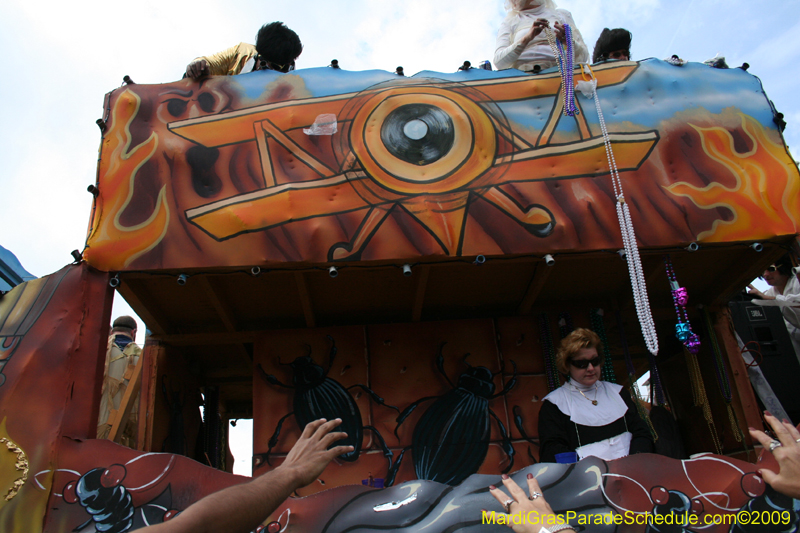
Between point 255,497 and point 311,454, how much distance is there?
1.20 feet

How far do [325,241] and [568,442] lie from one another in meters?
1.87

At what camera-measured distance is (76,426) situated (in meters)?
3.14

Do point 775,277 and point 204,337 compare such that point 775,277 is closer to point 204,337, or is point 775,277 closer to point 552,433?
point 552,433

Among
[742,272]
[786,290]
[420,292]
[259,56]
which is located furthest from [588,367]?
[259,56]

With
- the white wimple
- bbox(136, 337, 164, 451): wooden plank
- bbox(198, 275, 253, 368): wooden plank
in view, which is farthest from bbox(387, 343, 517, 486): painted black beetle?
bbox(136, 337, 164, 451): wooden plank

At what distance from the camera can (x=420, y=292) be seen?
4.12 meters

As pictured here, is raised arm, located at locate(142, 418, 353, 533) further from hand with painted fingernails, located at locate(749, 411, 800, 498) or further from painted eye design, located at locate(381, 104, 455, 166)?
painted eye design, located at locate(381, 104, 455, 166)

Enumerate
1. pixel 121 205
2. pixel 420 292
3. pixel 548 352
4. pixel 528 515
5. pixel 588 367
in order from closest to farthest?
pixel 528 515 < pixel 588 367 < pixel 121 205 < pixel 420 292 < pixel 548 352

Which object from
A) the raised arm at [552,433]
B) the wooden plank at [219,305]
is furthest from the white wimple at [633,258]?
the wooden plank at [219,305]

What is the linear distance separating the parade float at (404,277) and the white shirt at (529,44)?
624 mm

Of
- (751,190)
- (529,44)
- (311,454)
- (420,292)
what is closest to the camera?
(311,454)

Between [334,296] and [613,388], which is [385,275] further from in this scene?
[613,388]

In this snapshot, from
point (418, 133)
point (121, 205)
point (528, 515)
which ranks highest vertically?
point (418, 133)

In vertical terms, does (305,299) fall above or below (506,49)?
below
